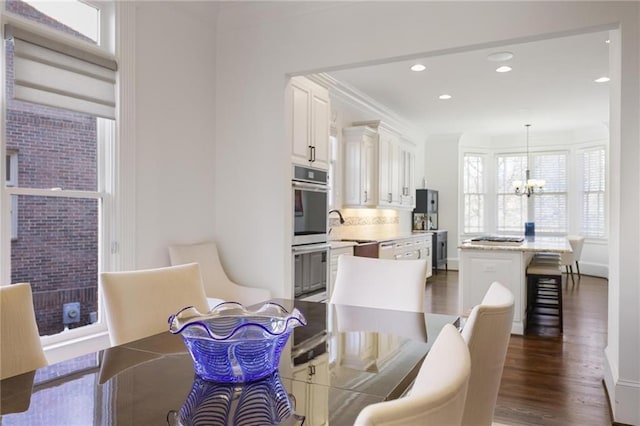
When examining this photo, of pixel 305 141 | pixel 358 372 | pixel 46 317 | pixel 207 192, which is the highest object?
pixel 305 141

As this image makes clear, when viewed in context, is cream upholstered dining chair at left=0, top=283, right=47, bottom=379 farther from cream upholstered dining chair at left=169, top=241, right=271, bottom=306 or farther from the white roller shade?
cream upholstered dining chair at left=169, top=241, right=271, bottom=306

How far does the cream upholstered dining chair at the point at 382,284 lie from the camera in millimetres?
2221

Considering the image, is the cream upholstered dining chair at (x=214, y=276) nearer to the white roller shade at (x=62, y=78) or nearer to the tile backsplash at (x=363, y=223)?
the white roller shade at (x=62, y=78)

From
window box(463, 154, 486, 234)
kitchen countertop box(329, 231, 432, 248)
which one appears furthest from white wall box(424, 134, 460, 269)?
kitchen countertop box(329, 231, 432, 248)

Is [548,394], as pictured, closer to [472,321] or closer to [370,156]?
[472,321]

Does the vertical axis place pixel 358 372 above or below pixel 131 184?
below

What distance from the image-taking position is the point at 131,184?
303 centimetres

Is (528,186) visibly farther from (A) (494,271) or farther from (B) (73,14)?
(B) (73,14)

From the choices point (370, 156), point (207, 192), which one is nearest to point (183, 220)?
point (207, 192)

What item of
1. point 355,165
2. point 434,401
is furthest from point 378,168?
point 434,401

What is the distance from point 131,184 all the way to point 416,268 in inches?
79.1

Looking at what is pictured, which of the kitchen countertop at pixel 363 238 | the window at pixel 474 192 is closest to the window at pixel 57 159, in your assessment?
the kitchen countertop at pixel 363 238

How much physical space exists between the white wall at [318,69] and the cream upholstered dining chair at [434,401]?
244cm

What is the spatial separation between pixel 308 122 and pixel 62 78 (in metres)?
1.93
